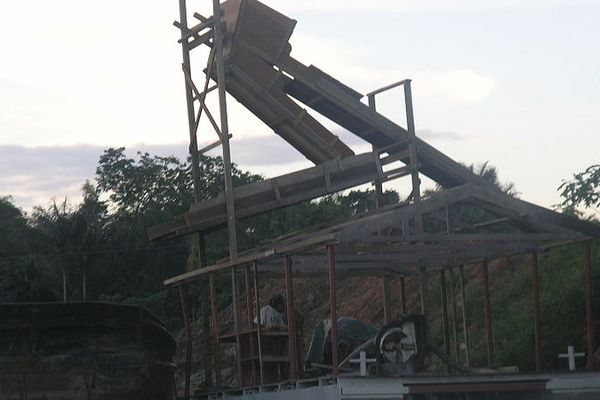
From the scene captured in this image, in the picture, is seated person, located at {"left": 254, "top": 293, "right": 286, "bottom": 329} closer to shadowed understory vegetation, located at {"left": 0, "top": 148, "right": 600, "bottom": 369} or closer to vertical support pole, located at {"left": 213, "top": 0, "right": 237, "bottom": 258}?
vertical support pole, located at {"left": 213, "top": 0, "right": 237, "bottom": 258}

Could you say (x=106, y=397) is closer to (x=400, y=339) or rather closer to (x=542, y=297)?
(x=400, y=339)

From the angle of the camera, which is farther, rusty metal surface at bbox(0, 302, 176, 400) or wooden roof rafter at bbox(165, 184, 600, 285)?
rusty metal surface at bbox(0, 302, 176, 400)

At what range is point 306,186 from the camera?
20000mm

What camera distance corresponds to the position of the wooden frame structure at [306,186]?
16641 mm

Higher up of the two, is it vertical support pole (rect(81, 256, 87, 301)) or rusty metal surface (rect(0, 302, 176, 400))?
vertical support pole (rect(81, 256, 87, 301))

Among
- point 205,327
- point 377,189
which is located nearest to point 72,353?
point 205,327

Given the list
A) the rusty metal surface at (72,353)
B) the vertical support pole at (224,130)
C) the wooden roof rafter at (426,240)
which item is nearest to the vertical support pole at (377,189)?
the wooden roof rafter at (426,240)

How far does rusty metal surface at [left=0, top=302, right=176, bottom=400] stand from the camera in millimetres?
16312

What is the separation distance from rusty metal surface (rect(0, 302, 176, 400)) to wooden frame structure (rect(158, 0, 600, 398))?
1.56 meters

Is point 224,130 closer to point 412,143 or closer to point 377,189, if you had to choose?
point 377,189

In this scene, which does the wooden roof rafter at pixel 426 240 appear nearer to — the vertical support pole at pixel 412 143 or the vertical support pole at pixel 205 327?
the vertical support pole at pixel 205 327

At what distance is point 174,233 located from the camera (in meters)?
19.5

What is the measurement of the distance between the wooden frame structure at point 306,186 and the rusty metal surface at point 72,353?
156cm

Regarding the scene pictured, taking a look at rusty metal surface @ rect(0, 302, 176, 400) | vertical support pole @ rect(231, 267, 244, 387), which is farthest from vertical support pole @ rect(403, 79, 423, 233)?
rusty metal surface @ rect(0, 302, 176, 400)
